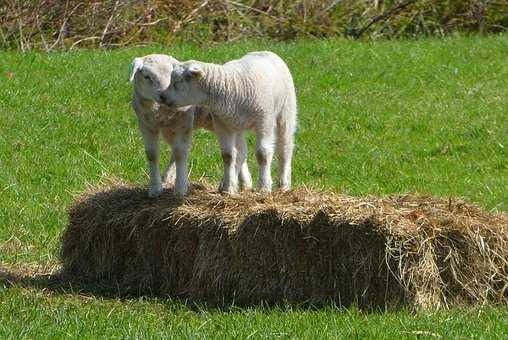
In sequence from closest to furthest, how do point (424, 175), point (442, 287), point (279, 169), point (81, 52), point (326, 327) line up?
point (326, 327)
point (442, 287)
point (279, 169)
point (424, 175)
point (81, 52)

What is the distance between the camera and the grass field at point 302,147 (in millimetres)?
7456

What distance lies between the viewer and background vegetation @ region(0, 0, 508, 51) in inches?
701

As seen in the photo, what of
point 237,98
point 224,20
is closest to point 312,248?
point 237,98

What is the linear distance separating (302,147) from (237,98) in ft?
15.2

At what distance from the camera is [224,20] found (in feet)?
62.7

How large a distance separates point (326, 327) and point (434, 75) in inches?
349

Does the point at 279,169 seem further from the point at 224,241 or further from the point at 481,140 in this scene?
the point at 481,140

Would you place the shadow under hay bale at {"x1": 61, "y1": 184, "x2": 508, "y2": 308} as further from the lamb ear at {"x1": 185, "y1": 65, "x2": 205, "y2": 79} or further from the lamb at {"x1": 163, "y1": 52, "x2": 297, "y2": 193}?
the lamb ear at {"x1": 185, "y1": 65, "x2": 205, "y2": 79}

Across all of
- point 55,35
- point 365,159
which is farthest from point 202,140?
point 55,35

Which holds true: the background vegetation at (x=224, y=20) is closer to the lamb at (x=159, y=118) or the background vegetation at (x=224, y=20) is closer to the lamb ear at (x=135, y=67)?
the lamb at (x=159, y=118)

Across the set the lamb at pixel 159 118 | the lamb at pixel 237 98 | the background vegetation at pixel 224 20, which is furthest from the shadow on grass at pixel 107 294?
the background vegetation at pixel 224 20

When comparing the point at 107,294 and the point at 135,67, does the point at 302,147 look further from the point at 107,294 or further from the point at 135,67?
the point at 135,67

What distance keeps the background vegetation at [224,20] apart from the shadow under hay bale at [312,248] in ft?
30.6

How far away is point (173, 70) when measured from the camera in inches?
320
